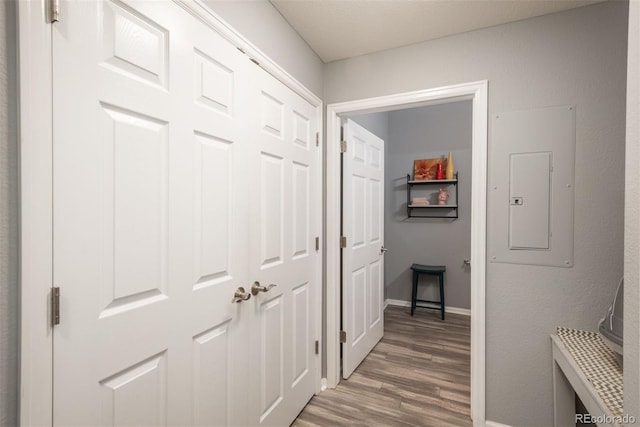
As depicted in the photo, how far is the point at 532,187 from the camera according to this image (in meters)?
1.71

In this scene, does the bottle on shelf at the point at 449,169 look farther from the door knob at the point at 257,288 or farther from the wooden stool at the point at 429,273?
the door knob at the point at 257,288

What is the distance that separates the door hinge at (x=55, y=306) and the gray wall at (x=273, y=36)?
1.15 m

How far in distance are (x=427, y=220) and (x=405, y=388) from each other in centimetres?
221

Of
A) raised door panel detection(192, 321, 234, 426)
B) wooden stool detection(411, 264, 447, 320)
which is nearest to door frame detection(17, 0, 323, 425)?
raised door panel detection(192, 321, 234, 426)

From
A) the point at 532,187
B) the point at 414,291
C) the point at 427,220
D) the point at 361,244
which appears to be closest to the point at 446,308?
the point at 414,291

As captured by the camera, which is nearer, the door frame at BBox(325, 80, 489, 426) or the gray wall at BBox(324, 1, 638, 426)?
the gray wall at BBox(324, 1, 638, 426)

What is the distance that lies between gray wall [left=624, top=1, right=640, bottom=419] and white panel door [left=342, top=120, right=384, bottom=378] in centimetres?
162

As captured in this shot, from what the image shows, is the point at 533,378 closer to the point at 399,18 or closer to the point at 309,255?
the point at 309,255

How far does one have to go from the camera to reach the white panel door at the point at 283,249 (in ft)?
4.89

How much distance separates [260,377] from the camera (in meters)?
1.52

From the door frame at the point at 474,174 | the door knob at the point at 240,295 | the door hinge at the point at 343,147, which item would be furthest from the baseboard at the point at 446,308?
the door knob at the point at 240,295

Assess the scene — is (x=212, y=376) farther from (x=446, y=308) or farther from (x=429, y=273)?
(x=446, y=308)

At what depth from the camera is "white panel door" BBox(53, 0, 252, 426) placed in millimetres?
768

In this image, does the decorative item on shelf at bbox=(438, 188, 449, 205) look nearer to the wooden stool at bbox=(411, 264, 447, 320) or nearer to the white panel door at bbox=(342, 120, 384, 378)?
the wooden stool at bbox=(411, 264, 447, 320)
